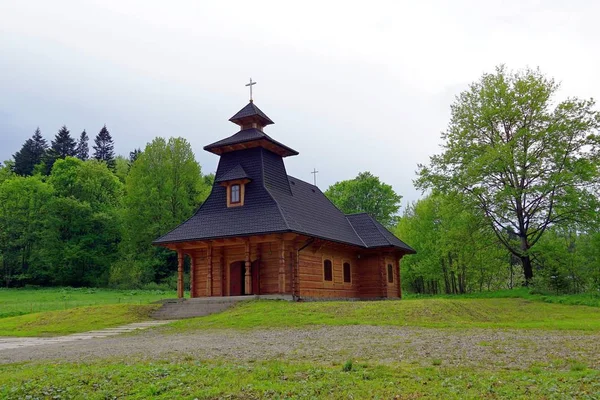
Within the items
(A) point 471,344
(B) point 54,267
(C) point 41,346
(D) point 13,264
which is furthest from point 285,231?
(D) point 13,264

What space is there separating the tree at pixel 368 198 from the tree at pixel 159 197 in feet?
52.9

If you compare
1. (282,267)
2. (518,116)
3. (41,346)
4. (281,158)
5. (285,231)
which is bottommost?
(41,346)

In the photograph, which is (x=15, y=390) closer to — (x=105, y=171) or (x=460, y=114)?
(x=460, y=114)

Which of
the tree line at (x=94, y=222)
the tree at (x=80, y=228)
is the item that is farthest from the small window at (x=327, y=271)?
the tree at (x=80, y=228)

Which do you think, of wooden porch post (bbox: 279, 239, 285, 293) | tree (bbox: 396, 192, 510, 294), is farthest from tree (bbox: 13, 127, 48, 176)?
wooden porch post (bbox: 279, 239, 285, 293)

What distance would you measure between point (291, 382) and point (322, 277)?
18839mm

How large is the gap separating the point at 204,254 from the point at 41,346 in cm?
1200

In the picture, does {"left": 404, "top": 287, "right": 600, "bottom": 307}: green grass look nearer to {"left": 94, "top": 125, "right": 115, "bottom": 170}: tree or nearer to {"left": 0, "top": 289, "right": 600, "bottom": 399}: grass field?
{"left": 0, "top": 289, "right": 600, "bottom": 399}: grass field

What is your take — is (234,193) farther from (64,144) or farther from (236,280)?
(64,144)

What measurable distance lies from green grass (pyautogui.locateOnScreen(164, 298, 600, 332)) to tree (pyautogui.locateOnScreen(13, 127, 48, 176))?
6742 centimetres

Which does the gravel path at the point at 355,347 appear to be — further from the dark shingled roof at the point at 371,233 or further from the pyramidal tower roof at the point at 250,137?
the dark shingled roof at the point at 371,233

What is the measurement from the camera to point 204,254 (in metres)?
26.7

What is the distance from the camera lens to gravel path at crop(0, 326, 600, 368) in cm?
958

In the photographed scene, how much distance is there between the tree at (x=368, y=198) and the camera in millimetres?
60000
